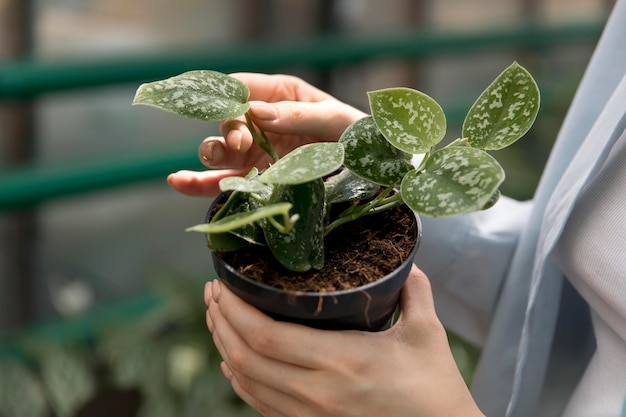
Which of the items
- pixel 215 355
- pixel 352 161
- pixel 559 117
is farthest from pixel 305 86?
pixel 559 117

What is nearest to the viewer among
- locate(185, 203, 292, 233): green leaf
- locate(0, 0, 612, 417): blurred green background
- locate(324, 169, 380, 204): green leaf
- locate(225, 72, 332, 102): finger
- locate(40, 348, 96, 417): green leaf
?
locate(185, 203, 292, 233): green leaf

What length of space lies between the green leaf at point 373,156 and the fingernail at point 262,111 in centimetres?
7

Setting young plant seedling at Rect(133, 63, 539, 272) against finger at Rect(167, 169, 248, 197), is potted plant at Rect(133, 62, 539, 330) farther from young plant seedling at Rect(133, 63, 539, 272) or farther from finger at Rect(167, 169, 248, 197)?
finger at Rect(167, 169, 248, 197)

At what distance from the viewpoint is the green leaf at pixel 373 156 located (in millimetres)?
421

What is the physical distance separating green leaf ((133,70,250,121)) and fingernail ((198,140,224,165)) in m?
0.07

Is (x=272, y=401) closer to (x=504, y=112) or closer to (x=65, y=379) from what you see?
(x=504, y=112)

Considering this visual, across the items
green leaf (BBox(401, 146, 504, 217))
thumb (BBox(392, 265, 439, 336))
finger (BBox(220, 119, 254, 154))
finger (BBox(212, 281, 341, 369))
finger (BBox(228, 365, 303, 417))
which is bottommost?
finger (BBox(228, 365, 303, 417))

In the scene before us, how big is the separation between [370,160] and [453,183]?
67 millimetres

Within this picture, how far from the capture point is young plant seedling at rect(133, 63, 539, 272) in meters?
0.37

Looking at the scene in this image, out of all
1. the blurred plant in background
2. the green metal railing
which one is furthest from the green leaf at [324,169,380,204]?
the green metal railing

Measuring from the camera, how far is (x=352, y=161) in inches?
16.6

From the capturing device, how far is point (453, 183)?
37 cm

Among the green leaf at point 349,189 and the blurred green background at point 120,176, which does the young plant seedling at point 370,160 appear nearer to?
the green leaf at point 349,189

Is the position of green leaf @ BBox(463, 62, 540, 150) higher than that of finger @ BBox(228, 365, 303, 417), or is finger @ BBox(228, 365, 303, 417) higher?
green leaf @ BBox(463, 62, 540, 150)
